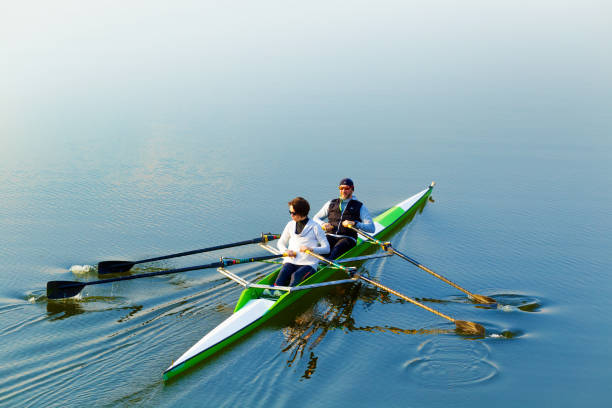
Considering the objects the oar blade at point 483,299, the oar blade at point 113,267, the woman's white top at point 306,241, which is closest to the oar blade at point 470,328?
the oar blade at point 483,299

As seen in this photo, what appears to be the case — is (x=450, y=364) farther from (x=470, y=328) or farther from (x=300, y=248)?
(x=300, y=248)

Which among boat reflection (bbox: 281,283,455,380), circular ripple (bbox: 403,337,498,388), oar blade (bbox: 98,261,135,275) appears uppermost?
oar blade (bbox: 98,261,135,275)

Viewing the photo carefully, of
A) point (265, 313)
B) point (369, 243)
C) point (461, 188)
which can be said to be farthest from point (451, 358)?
point (461, 188)

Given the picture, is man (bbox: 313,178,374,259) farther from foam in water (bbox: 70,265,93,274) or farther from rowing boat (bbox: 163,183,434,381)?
foam in water (bbox: 70,265,93,274)

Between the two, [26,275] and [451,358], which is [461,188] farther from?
[26,275]

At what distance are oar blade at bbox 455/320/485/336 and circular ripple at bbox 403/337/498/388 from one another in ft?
0.57

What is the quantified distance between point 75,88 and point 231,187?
2062cm

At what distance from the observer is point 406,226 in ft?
41.5

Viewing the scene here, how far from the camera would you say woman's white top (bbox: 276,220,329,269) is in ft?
28.0

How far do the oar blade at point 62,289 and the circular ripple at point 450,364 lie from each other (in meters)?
5.06

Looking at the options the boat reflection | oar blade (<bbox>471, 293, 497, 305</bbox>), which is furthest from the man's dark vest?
oar blade (<bbox>471, 293, 497, 305</bbox>)

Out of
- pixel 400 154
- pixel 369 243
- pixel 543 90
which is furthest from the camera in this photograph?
pixel 543 90

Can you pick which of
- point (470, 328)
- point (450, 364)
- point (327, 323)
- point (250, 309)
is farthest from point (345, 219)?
point (450, 364)

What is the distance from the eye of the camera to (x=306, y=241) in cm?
855
